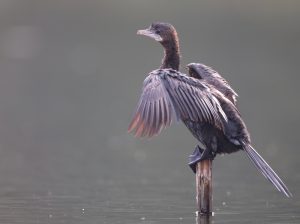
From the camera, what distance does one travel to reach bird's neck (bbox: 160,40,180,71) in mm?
12734

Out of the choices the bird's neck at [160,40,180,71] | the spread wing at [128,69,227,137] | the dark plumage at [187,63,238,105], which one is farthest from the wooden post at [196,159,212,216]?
the bird's neck at [160,40,180,71]

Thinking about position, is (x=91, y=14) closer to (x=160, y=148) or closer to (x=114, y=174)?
(x=160, y=148)

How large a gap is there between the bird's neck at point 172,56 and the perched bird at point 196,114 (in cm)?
58

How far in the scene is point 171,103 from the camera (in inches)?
446

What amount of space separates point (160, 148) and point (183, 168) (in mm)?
2177

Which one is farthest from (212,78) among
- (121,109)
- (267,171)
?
(121,109)

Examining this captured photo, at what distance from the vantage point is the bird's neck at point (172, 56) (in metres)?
12.7

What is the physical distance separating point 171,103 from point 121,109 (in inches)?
453

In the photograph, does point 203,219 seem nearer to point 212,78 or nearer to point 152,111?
point 152,111

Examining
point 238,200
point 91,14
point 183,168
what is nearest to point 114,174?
point 183,168

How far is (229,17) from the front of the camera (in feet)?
112

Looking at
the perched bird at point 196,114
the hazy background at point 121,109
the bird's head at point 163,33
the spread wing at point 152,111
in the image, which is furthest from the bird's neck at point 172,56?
the hazy background at point 121,109

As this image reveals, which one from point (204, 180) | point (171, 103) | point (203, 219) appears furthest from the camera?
point (203, 219)

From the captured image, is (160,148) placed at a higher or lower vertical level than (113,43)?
lower
